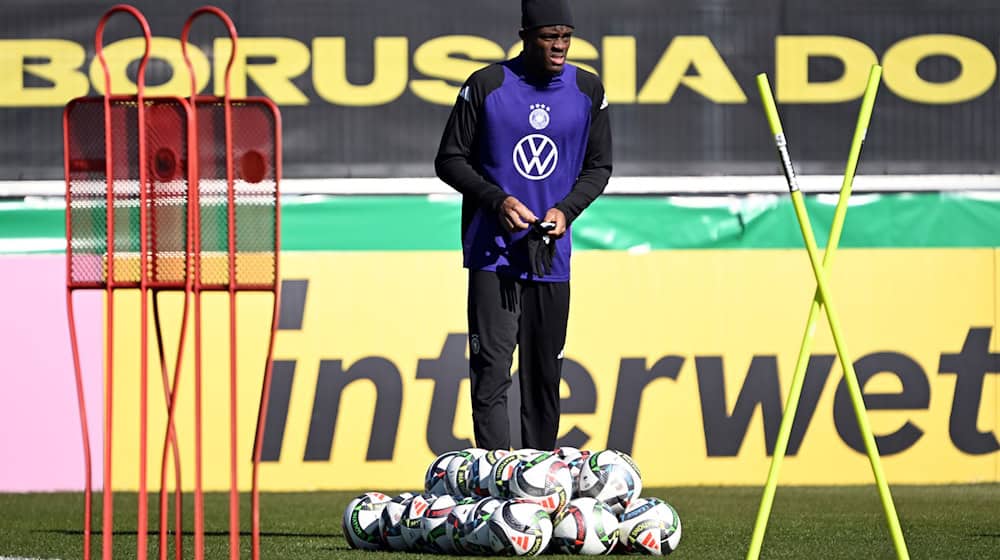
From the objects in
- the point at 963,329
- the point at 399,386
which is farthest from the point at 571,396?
the point at 963,329

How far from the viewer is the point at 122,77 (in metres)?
9.90

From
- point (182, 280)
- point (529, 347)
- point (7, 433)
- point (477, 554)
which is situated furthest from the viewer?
point (7, 433)

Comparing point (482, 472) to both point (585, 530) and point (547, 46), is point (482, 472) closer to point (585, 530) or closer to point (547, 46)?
point (585, 530)

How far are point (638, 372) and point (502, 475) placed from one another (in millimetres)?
3831

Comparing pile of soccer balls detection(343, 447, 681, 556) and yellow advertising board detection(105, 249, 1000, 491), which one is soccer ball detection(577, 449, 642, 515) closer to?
pile of soccer balls detection(343, 447, 681, 556)

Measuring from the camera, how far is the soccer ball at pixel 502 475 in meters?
5.95

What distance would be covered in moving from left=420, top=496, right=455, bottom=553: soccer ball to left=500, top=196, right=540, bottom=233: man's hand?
0.95m

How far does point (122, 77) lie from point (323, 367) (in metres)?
1.88

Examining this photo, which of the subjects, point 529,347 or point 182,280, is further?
point 529,347

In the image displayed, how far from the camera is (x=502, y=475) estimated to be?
19.6 ft

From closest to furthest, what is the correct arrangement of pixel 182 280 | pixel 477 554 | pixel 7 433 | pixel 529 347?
pixel 182 280, pixel 477 554, pixel 529 347, pixel 7 433

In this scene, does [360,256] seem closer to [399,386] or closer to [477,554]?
[399,386]

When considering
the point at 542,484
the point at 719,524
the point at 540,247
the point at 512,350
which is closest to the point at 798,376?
the point at 542,484

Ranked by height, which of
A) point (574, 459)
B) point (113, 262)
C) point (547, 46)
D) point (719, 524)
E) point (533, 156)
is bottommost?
point (719, 524)
